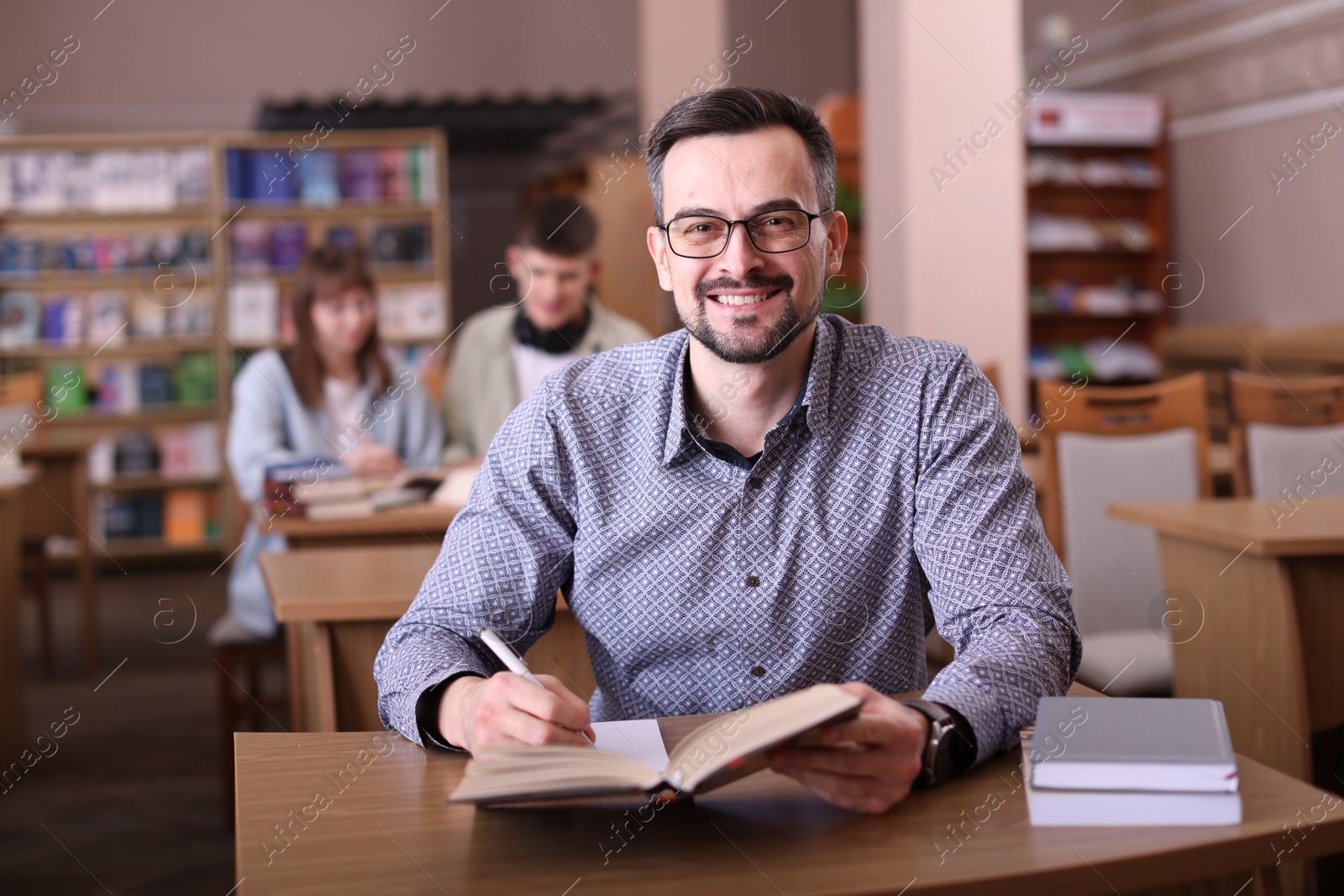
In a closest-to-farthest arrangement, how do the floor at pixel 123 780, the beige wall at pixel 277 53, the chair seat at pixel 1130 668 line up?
the chair seat at pixel 1130 668
the floor at pixel 123 780
the beige wall at pixel 277 53

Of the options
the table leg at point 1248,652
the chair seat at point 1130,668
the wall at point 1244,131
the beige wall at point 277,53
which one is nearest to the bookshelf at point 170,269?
the beige wall at point 277,53

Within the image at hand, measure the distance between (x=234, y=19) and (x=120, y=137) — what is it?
8.55ft

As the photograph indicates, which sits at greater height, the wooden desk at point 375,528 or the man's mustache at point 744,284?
the man's mustache at point 744,284

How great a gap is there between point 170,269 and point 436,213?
158cm

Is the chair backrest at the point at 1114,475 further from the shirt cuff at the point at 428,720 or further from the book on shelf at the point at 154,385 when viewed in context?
the book on shelf at the point at 154,385

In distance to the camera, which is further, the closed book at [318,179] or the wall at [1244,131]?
the closed book at [318,179]

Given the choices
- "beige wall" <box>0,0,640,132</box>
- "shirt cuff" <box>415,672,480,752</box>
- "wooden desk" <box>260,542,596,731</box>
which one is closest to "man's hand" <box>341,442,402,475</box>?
"wooden desk" <box>260,542,596,731</box>

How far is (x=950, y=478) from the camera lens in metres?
1.42

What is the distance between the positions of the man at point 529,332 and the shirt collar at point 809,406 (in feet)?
7.20

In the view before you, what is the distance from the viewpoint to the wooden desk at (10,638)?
3.60 m

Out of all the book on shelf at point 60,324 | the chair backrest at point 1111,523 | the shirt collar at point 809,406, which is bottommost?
the chair backrest at point 1111,523

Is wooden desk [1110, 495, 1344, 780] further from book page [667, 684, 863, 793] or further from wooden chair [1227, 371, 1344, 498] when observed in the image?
book page [667, 684, 863, 793]

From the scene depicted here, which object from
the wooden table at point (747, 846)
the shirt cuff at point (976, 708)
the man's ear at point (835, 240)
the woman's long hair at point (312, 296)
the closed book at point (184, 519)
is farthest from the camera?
the closed book at point (184, 519)

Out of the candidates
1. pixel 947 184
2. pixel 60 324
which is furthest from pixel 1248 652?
pixel 60 324
